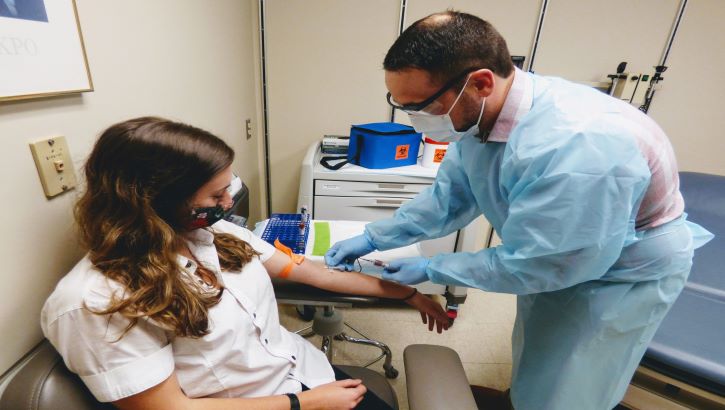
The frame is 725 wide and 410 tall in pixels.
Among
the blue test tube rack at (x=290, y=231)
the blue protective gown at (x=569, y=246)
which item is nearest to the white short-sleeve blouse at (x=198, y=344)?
the blue test tube rack at (x=290, y=231)

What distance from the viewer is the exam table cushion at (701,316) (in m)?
1.20

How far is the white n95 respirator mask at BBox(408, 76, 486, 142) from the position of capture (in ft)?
2.84

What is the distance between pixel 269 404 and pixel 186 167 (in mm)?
540

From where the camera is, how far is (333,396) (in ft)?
2.73

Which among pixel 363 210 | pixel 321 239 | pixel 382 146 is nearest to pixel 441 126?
pixel 321 239

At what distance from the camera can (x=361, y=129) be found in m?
1.90

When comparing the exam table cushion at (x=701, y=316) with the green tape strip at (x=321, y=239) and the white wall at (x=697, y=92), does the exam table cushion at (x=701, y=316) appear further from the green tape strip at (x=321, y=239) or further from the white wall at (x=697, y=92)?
the green tape strip at (x=321, y=239)

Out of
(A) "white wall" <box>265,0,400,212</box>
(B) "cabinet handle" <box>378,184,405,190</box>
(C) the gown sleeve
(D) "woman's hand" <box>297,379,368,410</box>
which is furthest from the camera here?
(A) "white wall" <box>265,0,400,212</box>

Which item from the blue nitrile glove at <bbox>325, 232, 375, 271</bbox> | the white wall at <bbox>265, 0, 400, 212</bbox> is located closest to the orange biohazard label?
the white wall at <bbox>265, 0, 400, 212</bbox>

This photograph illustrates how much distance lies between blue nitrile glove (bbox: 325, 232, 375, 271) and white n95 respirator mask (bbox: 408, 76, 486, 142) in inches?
18.7

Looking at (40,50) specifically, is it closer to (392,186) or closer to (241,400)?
(241,400)

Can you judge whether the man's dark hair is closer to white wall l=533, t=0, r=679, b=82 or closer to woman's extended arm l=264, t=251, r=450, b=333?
woman's extended arm l=264, t=251, r=450, b=333

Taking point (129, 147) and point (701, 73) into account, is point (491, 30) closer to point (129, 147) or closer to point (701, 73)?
point (129, 147)

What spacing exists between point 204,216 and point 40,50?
1.32 ft
